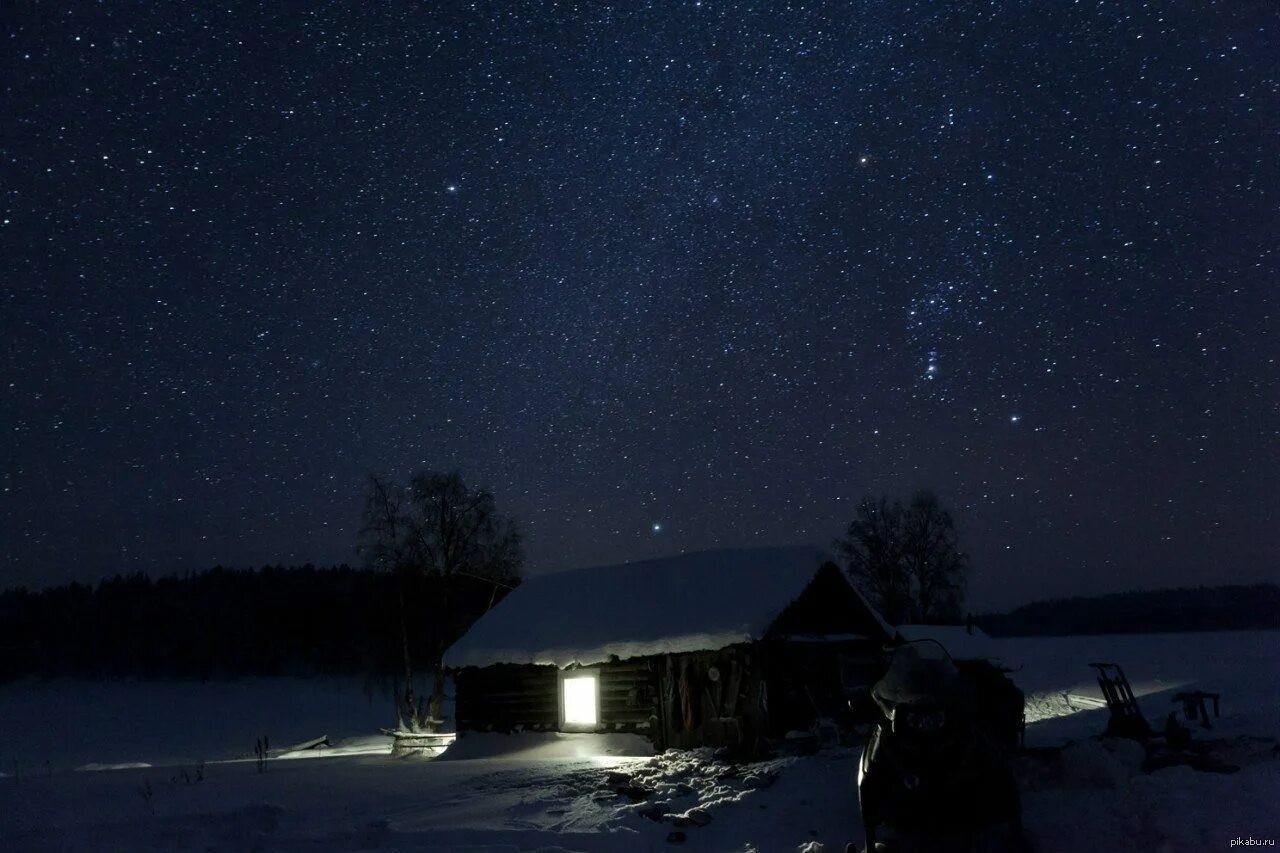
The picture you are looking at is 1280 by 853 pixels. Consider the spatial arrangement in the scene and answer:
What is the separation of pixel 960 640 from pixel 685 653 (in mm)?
16475

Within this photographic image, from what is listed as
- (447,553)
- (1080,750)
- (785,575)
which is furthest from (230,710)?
(1080,750)

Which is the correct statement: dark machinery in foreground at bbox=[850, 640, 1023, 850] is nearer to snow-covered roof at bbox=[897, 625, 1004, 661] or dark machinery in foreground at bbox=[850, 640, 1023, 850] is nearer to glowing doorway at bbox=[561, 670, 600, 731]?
glowing doorway at bbox=[561, 670, 600, 731]

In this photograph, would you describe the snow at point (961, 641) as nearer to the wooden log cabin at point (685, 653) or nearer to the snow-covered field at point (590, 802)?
the snow-covered field at point (590, 802)

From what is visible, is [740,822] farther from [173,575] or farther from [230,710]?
[173,575]

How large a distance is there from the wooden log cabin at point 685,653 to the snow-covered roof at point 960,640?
7.18 meters

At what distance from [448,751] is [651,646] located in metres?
6.99

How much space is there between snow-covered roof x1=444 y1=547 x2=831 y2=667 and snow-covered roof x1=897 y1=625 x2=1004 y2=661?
845 centimetres

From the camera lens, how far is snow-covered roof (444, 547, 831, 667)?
824 inches

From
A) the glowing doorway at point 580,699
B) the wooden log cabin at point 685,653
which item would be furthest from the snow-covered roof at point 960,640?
the glowing doorway at point 580,699

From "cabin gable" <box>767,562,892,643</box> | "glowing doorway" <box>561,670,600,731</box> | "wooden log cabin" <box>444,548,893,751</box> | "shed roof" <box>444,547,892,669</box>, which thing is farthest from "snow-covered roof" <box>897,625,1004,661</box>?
"glowing doorway" <box>561,670,600,731</box>

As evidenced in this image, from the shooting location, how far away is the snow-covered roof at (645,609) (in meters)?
20.9

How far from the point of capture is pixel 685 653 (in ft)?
69.7

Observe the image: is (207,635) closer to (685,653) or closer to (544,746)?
(544,746)

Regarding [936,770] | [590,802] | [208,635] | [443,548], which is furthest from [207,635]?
[936,770]
